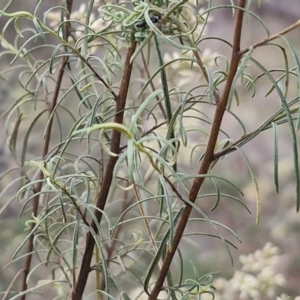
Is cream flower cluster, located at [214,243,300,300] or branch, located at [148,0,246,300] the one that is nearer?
branch, located at [148,0,246,300]

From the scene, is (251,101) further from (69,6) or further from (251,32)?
(69,6)

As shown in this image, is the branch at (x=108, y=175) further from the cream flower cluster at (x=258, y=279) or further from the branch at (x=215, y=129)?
the cream flower cluster at (x=258, y=279)

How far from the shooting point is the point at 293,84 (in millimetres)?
1058

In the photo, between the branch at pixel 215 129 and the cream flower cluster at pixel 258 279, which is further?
the cream flower cluster at pixel 258 279

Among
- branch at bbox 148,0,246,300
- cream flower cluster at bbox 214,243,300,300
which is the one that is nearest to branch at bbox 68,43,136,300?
branch at bbox 148,0,246,300

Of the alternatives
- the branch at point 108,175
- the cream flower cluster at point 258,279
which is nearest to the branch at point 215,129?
the branch at point 108,175

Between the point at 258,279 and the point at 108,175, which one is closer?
the point at 108,175

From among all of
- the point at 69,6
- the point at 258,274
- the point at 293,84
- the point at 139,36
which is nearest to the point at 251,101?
the point at 293,84

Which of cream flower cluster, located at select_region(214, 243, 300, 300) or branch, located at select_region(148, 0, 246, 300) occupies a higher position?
cream flower cluster, located at select_region(214, 243, 300, 300)

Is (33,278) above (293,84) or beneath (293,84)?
beneath

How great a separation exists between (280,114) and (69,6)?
0.25 metres

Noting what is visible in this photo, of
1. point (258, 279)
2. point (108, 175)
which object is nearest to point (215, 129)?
point (108, 175)

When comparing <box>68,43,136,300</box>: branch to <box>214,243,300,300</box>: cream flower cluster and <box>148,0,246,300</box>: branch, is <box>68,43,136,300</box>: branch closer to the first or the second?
<box>148,0,246,300</box>: branch

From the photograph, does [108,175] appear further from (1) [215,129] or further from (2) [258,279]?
(2) [258,279]
